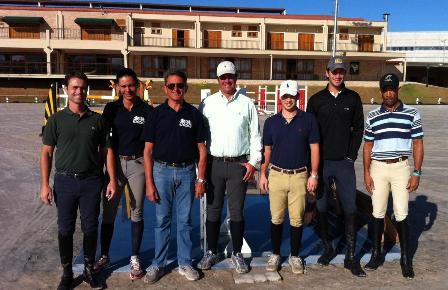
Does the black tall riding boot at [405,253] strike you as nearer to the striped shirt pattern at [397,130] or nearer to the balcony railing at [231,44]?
the striped shirt pattern at [397,130]

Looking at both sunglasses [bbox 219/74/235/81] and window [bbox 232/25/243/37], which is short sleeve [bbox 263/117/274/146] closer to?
sunglasses [bbox 219/74/235/81]

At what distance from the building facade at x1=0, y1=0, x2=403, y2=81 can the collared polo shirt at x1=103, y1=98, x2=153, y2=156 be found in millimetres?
33834

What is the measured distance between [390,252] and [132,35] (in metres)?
38.9

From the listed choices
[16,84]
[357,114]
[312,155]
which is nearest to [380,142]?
[357,114]

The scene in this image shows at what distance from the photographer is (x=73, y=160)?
12.2ft

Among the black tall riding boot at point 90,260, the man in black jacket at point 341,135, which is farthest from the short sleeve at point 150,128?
the man in black jacket at point 341,135

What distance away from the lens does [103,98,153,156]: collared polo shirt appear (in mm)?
4086

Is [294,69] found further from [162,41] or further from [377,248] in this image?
[377,248]

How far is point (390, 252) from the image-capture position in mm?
4863

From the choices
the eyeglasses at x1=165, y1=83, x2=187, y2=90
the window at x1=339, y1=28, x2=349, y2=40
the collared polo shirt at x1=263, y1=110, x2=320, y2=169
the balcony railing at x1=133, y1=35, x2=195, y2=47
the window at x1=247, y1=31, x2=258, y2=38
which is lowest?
the collared polo shirt at x1=263, y1=110, x2=320, y2=169

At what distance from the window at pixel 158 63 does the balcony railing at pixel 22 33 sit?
31.8ft

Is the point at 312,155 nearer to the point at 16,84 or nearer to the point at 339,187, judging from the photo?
the point at 339,187

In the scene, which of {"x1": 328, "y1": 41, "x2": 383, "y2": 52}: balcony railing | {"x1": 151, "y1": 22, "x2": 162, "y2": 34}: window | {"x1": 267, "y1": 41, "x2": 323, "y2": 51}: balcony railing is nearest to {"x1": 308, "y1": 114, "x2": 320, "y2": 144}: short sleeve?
{"x1": 151, "y1": 22, "x2": 162, "y2": 34}: window

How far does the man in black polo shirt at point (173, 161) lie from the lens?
3.99 metres
